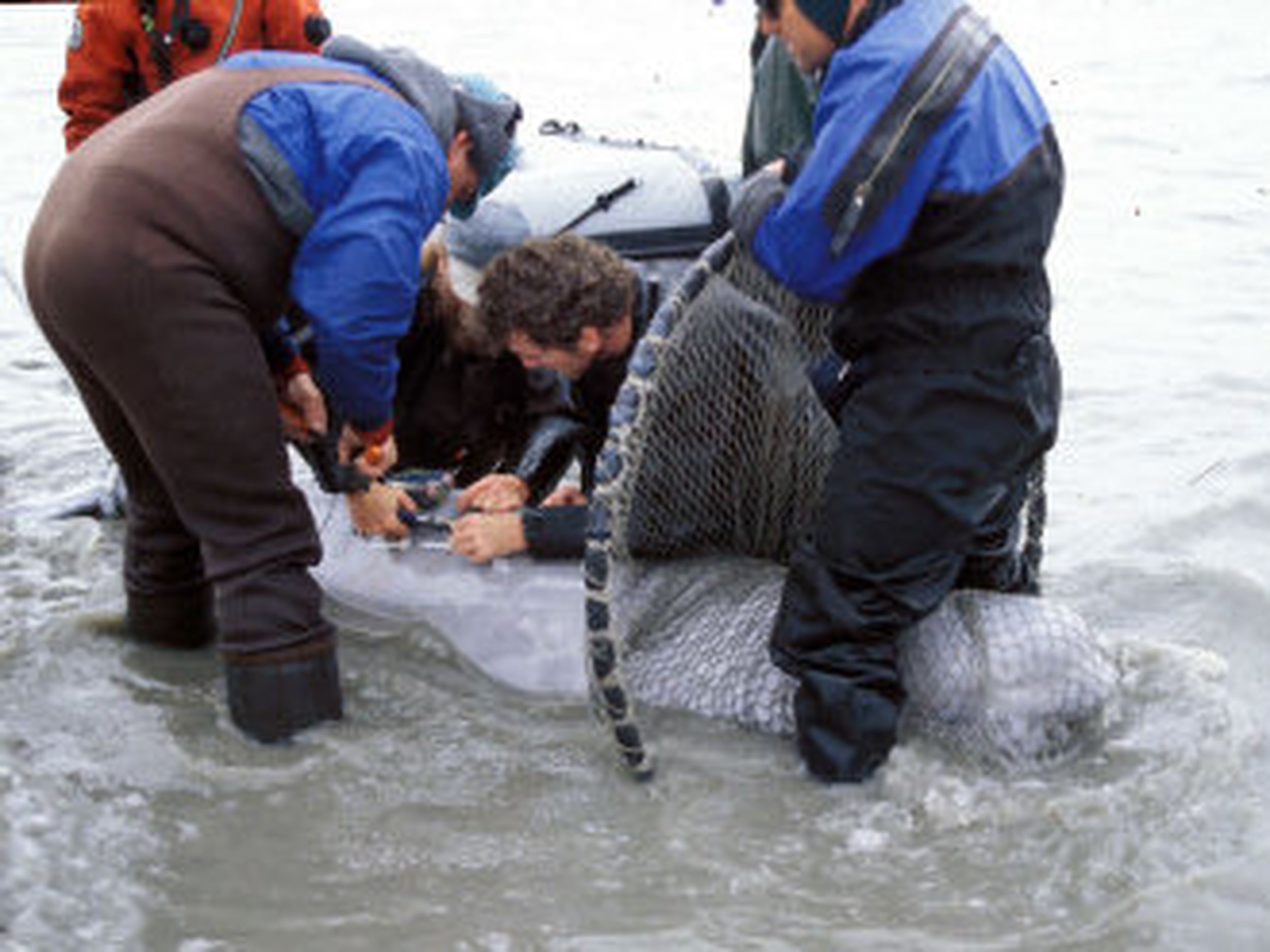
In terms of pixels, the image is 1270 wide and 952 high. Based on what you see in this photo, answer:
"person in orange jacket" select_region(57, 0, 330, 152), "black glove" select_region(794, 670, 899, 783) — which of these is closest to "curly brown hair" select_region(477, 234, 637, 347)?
"black glove" select_region(794, 670, 899, 783)

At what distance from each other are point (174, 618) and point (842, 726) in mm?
1790

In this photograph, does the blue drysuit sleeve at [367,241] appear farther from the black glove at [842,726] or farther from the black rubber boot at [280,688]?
the black glove at [842,726]

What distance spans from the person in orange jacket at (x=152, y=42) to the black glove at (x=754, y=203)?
81.9 inches

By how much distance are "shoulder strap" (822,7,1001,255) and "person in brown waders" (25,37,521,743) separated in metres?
0.92

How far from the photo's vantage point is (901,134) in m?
2.81

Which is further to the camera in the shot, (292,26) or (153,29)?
(292,26)

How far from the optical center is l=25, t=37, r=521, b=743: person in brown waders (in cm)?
305

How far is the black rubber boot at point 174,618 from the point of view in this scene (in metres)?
3.88

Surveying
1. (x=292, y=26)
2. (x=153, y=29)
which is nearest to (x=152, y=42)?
(x=153, y=29)

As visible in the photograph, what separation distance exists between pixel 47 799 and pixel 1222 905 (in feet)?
8.10

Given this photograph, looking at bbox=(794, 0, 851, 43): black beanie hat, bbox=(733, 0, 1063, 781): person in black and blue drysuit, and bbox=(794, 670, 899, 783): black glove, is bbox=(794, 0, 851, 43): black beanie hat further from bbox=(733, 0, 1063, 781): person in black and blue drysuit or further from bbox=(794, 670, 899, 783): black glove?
bbox=(794, 670, 899, 783): black glove

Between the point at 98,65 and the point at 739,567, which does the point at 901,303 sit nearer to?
the point at 739,567

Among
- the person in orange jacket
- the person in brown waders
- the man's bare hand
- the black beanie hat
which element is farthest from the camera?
the person in orange jacket

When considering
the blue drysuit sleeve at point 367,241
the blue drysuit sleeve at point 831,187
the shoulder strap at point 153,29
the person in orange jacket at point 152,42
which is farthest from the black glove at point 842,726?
the shoulder strap at point 153,29
